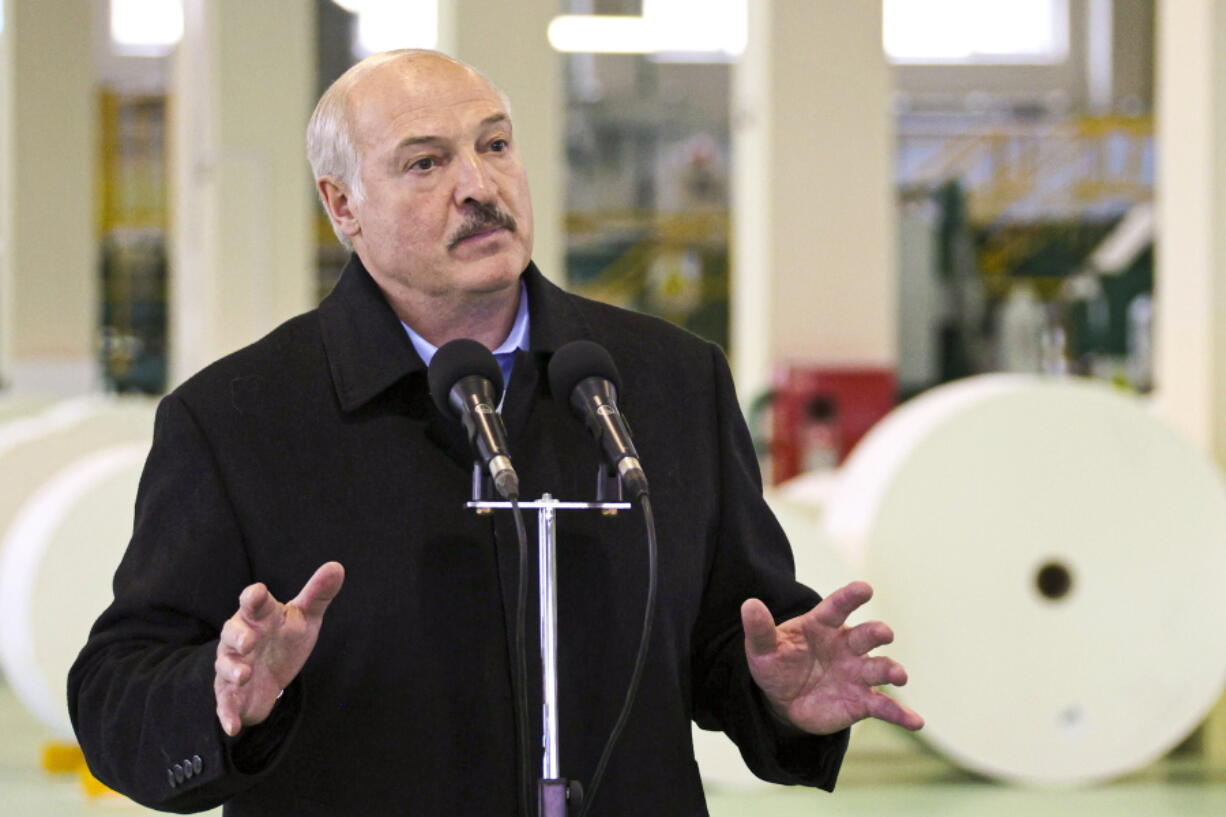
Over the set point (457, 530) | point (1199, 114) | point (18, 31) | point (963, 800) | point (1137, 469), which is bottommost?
point (963, 800)

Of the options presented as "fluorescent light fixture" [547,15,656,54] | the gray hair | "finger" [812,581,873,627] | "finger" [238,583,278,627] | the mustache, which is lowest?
"finger" [812,581,873,627]

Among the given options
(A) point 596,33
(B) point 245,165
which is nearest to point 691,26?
(A) point 596,33

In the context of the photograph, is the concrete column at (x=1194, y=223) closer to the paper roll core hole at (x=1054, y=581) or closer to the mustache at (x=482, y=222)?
the paper roll core hole at (x=1054, y=581)

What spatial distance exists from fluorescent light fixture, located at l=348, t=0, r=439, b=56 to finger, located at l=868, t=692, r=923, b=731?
570 inches

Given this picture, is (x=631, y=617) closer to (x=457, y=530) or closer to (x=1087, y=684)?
(x=457, y=530)

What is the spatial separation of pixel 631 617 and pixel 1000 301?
20.3 meters

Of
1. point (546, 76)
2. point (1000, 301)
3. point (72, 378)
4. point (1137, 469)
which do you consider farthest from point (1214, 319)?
point (1000, 301)

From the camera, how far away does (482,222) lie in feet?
7.91

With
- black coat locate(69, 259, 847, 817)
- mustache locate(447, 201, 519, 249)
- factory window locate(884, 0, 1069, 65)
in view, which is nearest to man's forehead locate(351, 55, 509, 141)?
mustache locate(447, 201, 519, 249)

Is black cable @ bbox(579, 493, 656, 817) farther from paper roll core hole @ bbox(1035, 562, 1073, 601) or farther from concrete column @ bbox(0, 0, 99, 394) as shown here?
concrete column @ bbox(0, 0, 99, 394)

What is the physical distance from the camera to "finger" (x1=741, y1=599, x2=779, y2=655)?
85.7 inches

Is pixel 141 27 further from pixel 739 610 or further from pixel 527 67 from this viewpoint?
pixel 739 610

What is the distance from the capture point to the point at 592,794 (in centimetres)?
220

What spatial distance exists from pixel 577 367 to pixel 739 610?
490mm
